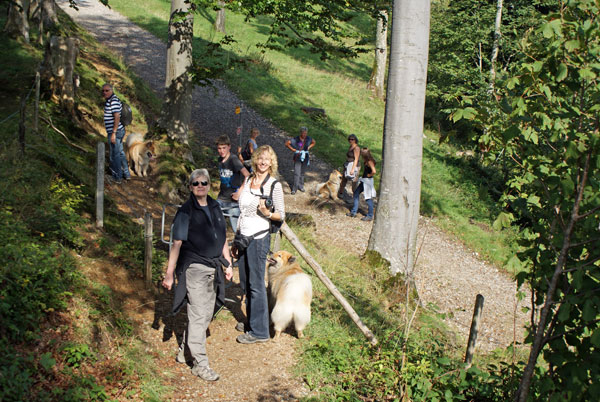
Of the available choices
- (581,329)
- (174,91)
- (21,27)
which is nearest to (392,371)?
(581,329)

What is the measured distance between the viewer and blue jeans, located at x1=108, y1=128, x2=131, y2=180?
1048 cm

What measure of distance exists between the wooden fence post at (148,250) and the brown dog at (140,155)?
16.5 ft

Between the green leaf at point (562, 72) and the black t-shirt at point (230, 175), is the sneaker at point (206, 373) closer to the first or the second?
the black t-shirt at point (230, 175)

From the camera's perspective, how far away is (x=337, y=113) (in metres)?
23.5

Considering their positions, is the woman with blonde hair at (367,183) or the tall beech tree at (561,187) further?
the woman with blonde hair at (367,183)

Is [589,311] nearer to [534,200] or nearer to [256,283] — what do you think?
[534,200]

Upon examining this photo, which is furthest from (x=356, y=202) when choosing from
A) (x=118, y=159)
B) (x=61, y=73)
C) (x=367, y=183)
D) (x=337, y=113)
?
(x=337, y=113)

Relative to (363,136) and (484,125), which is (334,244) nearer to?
(484,125)

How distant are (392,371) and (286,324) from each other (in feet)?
4.62

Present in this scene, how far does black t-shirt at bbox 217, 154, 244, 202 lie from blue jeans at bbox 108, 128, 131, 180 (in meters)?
3.34

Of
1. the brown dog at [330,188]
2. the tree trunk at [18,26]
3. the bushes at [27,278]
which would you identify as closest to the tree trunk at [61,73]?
the tree trunk at [18,26]

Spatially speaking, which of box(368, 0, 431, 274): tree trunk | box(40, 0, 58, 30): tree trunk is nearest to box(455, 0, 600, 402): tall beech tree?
box(368, 0, 431, 274): tree trunk

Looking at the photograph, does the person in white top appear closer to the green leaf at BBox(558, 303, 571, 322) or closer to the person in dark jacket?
the person in dark jacket

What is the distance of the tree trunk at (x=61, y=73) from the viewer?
37.2ft
